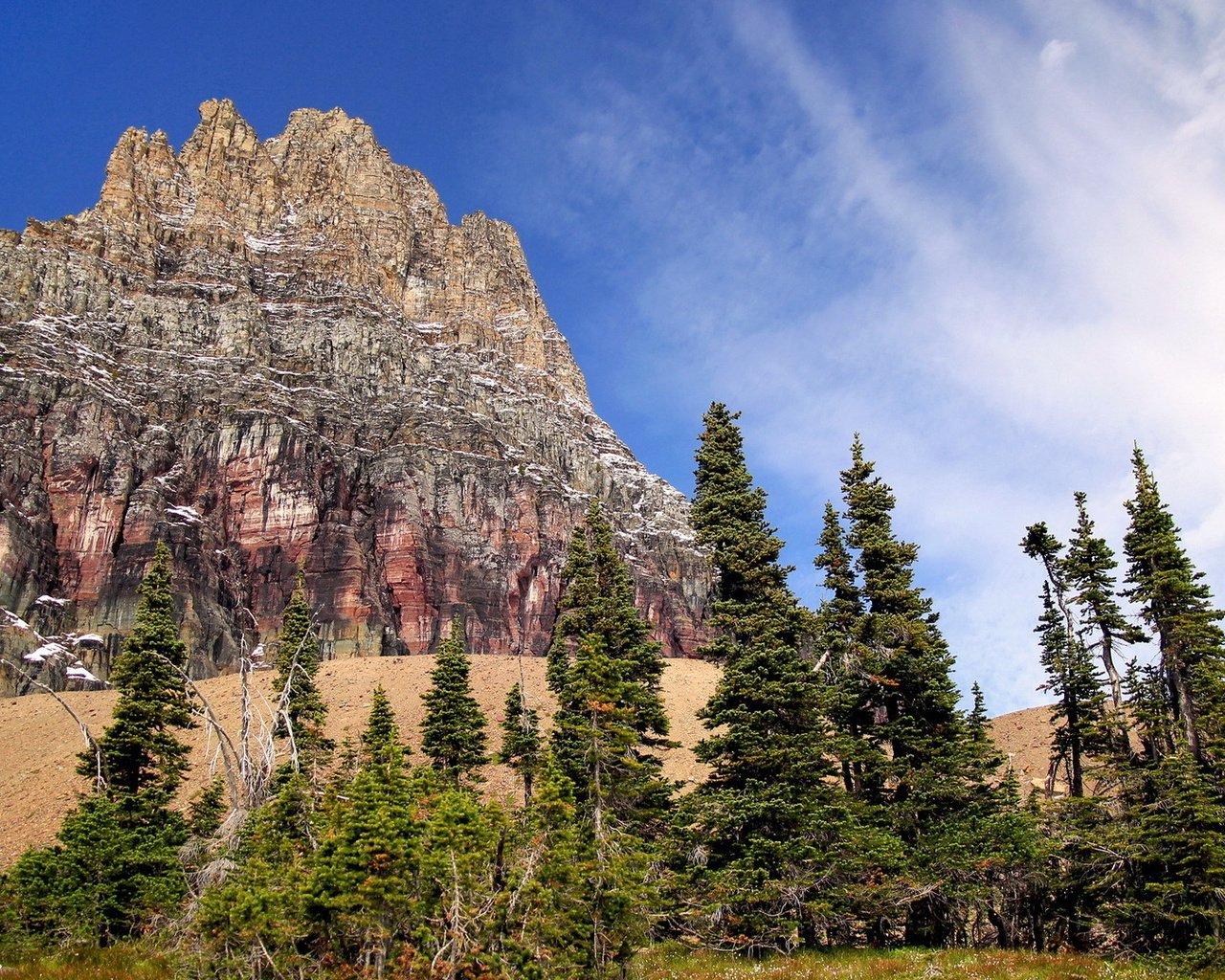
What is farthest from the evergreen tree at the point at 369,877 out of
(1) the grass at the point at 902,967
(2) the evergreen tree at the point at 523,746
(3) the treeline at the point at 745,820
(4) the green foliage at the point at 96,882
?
(2) the evergreen tree at the point at 523,746

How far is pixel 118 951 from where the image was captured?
808 inches

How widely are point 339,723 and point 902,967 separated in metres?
52.7

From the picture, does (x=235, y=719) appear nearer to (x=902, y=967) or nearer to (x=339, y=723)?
(x=339, y=723)

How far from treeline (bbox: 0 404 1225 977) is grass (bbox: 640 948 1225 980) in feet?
3.02

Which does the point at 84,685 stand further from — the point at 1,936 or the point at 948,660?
the point at 948,660

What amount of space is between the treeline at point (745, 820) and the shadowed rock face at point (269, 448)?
86503 mm

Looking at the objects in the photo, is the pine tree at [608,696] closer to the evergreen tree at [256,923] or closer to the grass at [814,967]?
the grass at [814,967]

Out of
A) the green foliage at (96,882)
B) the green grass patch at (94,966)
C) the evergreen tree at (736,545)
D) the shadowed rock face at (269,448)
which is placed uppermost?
the shadowed rock face at (269,448)

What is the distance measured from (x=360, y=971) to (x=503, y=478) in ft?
408

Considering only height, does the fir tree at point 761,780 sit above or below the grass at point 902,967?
above

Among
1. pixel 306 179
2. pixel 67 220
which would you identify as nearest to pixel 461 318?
pixel 306 179

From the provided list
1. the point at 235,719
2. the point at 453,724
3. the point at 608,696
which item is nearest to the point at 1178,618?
the point at 608,696

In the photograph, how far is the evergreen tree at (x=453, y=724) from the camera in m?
42.1

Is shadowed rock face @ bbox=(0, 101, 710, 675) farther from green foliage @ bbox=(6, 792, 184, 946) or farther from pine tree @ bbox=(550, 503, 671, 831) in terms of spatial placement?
green foliage @ bbox=(6, 792, 184, 946)
